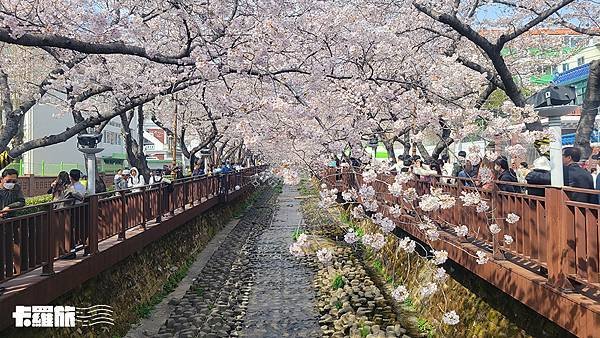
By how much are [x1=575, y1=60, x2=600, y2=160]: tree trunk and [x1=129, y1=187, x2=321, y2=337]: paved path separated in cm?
538

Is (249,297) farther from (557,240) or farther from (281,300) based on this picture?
(557,240)

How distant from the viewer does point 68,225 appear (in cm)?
788

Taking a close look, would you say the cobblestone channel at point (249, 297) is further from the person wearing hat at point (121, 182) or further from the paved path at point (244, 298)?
the person wearing hat at point (121, 182)

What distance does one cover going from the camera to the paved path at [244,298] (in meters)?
10.6

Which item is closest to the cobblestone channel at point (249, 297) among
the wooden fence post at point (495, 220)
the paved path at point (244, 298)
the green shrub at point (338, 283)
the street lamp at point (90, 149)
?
the paved path at point (244, 298)

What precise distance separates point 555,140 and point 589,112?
10.4 feet

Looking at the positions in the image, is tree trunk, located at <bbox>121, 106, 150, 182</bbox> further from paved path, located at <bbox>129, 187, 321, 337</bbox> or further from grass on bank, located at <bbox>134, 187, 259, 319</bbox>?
grass on bank, located at <bbox>134, 187, 259, 319</bbox>

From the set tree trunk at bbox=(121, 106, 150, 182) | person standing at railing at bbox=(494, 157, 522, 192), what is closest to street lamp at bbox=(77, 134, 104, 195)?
person standing at railing at bbox=(494, 157, 522, 192)

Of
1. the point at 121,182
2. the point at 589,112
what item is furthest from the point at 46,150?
the point at 589,112

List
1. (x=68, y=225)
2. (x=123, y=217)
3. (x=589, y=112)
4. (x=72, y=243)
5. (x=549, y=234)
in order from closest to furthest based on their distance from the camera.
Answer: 1. (x=549, y=234)
2. (x=68, y=225)
3. (x=72, y=243)
4. (x=589, y=112)
5. (x=123, y=217)

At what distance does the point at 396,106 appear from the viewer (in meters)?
15.2

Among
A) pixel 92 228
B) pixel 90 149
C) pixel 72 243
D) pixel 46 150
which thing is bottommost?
pixel 72 243

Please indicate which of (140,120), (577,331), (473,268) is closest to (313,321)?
(473,268)

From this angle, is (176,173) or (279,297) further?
(176,173)
